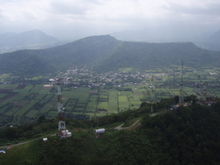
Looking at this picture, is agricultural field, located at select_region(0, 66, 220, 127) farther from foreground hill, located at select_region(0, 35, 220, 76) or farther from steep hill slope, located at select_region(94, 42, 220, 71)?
steep hill slope, located at select_region(94, 42, 220, 71)

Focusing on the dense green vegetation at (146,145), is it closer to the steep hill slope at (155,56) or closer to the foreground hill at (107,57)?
the foreground hill at (107,57)

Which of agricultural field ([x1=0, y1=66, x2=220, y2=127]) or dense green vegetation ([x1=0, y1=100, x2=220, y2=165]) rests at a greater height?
dense green vegetation ([x1=0, y1=100, x2=220, y2=165])

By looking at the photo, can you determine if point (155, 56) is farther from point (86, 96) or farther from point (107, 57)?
point (86, 96)

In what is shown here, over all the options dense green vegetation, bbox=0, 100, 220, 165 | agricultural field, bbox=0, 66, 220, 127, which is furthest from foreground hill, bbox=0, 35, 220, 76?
dense green vegetation, bbox=0, 100, 220, 165

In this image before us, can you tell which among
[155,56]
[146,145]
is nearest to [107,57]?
[155,56]

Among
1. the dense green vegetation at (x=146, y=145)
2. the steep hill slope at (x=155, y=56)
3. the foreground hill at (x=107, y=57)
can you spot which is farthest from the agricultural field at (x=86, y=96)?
the steep hill slope at (x=155, y=56)

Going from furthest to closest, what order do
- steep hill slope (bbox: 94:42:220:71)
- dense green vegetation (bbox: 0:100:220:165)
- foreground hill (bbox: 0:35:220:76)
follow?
steep hill slope (bbox: 94:42:220:71)
foreground hill (bbox: 0:35:220:76)
dense green vegetation (bbox: 0:100:220:165)
